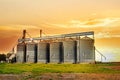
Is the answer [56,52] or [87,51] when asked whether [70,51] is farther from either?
[56,52]

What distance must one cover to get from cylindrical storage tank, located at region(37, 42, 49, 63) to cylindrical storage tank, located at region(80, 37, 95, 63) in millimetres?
11176

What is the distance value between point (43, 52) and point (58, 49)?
5.82 m

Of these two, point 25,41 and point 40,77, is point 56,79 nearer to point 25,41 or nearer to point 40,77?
point 40,77

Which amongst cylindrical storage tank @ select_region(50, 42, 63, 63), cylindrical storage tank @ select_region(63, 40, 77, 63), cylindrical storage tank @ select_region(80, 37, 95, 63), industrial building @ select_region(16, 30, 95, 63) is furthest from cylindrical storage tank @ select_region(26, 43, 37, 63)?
cylindrical storage tank @ select_region(80, 37, 95, 63)

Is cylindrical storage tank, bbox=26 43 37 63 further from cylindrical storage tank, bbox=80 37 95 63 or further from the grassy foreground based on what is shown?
the grassy foreground

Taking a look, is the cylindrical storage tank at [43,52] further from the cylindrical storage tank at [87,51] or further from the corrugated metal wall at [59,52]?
the cylindrical storage tank at [87,51]

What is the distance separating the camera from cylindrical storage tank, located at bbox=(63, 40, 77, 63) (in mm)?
64812

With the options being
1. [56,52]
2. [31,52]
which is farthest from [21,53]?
[56,52]

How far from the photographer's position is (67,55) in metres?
66.2

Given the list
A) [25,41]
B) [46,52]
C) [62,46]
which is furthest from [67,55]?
[25,41]

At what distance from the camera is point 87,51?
62.6 m

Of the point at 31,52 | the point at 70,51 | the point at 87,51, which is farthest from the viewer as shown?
the point at 31,52

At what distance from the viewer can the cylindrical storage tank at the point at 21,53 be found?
77.0 meters

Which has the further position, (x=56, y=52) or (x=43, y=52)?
(x=43, y=52)
